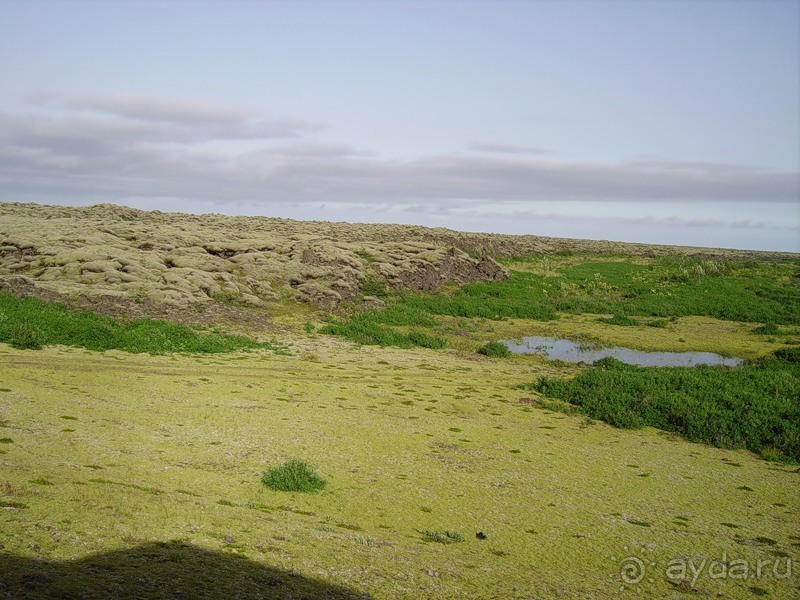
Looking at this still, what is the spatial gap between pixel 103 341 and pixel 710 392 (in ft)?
74.3

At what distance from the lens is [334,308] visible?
3647 cm

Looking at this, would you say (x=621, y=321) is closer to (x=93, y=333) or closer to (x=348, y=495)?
(x=93, y=333)

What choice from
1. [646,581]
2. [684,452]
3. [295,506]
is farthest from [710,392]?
[295,506]

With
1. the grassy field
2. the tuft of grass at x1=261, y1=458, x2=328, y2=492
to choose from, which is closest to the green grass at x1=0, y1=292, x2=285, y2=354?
the grassy field

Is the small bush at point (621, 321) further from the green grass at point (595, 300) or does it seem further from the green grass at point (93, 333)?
the green grass at point (93, 333)

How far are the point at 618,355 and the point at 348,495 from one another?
22212 millimetres

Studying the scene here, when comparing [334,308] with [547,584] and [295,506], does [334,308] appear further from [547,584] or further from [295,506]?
[547,584]

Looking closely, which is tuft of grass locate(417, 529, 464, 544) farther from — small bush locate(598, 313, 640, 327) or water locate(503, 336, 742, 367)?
small bush locate(598, 313, 640, 327)

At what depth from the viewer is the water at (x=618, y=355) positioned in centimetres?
2858

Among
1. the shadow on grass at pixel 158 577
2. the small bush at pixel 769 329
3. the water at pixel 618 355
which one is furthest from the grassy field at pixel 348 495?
the small bush at pixel 769 329

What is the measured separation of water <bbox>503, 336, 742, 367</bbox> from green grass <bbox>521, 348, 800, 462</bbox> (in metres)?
5.07

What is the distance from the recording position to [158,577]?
7.03m

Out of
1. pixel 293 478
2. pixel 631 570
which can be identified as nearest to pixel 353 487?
pixel 293 478

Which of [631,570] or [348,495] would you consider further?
[348,495]
